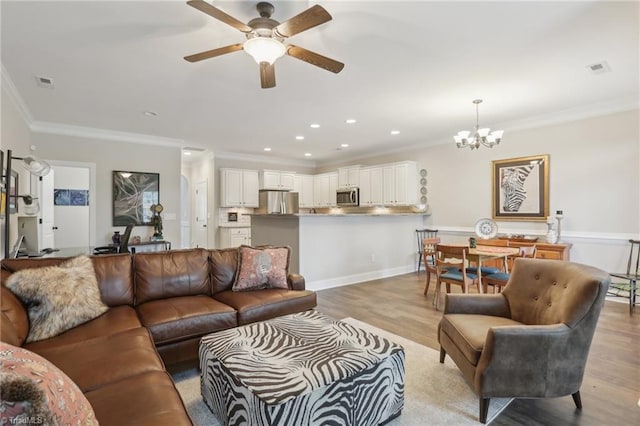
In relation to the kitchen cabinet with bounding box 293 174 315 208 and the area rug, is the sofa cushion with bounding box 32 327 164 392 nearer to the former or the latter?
the area rug

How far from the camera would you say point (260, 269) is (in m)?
3.13

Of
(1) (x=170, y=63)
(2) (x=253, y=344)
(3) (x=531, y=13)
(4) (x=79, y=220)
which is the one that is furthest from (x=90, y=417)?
(4) (x=79, y=220)

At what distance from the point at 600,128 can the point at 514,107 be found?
124cm

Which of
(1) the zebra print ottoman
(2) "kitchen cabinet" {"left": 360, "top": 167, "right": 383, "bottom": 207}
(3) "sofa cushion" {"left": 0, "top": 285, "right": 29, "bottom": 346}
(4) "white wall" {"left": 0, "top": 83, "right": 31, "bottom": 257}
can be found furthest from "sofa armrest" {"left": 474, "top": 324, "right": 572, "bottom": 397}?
(2) "kitchen cabinet" {"left": 360, "top": 167, "right": 383, "bottom": 207}

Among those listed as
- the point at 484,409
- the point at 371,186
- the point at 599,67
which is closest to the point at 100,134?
the point at 371,186

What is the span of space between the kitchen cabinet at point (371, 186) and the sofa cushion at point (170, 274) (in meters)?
4.99

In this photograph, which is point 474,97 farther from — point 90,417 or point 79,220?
point 79,220

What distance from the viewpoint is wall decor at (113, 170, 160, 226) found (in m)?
5.81

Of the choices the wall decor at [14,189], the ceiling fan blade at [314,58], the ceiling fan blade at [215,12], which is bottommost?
the wall decor at [14,189]

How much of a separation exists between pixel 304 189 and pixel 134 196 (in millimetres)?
4327

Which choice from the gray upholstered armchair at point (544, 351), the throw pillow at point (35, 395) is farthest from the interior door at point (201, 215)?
the throw pillow at point (35, 395)

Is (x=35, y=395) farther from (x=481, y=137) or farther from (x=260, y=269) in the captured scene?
(x=481, y=137)

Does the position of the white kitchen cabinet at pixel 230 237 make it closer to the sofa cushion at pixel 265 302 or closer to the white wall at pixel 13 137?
the white wall at pixel 13 137

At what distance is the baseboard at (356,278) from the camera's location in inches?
197
